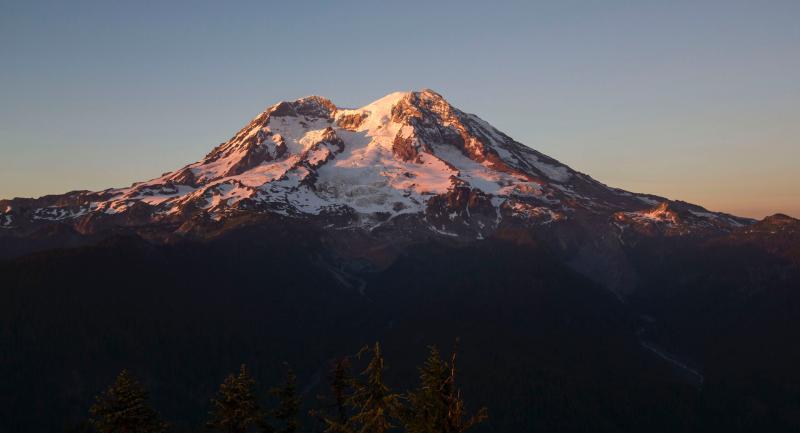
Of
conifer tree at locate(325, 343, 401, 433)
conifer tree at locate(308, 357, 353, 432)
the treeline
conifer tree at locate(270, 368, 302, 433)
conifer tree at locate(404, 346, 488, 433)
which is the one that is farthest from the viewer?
conifer tree at locate(270, 368, 302, 433)

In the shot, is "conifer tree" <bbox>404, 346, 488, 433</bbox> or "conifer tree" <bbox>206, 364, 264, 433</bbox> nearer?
"conifer tree" <bbox>404, 346, 488, 433</bbox>

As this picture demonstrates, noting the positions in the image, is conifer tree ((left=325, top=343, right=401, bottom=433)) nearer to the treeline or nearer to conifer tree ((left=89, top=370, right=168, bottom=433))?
the treeline

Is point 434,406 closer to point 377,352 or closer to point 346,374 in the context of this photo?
point 377,352

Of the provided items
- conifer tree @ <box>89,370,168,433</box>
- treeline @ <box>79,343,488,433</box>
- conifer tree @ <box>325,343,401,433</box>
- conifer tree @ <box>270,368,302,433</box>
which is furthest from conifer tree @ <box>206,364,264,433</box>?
conifer tree @ <box>325,343,401,433</box>

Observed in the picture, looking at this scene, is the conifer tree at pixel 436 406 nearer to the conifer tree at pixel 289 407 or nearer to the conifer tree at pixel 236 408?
the conifer tree at pixel 289 407

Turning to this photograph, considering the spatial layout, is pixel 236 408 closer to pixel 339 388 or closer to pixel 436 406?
pixel 339 388

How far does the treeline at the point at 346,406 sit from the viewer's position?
158 feet

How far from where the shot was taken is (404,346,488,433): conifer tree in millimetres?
48656

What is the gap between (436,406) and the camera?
49.6 metres

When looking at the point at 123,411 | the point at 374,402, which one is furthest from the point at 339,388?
the point at 123,411

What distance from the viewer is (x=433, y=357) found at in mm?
50406

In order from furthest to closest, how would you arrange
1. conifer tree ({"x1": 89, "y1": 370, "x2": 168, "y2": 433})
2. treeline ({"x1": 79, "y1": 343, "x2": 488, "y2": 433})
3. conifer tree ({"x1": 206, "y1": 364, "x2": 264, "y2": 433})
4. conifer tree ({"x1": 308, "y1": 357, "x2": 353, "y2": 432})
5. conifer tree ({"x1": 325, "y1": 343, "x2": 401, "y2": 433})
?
conifer tree ({"x1": 206, "y1": 364, "x2": 264, "y2": 433})
conifer tree ({"x1": 89, "y1": 370, "x2": 168, "y2": 433})
conifer tree ({"x1": 308, "y1": 357, "x2": 353, "y2": 432})
treeline ({"x1": 79, "y1": 343, "x2": 488, "y2": 433})
conifer tree ({"x1": 325, "y1": 343, "x2": 401, "y2": 433})

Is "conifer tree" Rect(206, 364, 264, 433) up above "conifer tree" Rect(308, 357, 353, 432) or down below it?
below

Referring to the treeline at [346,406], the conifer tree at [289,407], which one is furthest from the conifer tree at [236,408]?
the conifer tree at [289,407]
